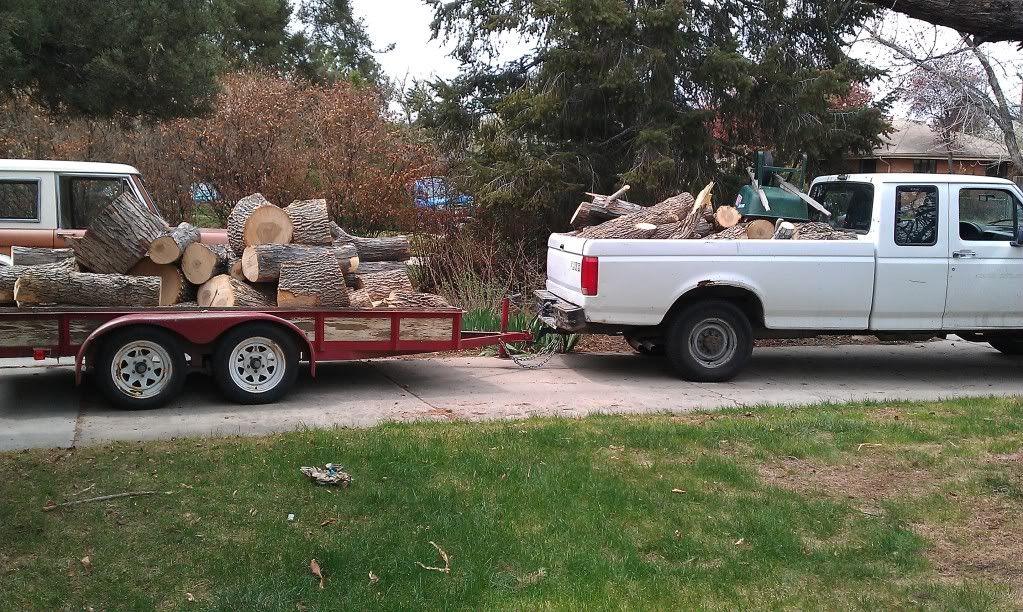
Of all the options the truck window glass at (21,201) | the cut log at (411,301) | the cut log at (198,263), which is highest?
the truck window glass at (21,201)

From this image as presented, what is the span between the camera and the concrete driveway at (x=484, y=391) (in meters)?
7.71

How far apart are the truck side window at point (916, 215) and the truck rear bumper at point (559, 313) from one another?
3.32 metres

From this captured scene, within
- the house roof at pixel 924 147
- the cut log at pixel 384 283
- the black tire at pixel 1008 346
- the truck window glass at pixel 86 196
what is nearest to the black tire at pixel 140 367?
the cut log at pixel 384 283

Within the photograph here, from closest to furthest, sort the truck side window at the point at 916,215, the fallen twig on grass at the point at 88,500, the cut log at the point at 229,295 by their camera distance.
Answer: the fallen twig on grass at the point at 88,500 < the cut log at the point at 229,295 < the truck side window at the point at 916,215

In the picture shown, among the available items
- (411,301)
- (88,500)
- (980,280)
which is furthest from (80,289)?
(980,280)

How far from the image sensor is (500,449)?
664 cm

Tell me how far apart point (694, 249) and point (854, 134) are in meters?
6.08

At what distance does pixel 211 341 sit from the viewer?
8.25 m

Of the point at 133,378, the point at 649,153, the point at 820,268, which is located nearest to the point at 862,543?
the point at 820,268

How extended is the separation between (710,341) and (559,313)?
5.10ft

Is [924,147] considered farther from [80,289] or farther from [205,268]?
[80,289]

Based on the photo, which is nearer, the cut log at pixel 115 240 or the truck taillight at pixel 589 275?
the cut log at pixel 115 240

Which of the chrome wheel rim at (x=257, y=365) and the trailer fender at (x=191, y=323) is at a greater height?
the trailer fender at (x=191, y=323)

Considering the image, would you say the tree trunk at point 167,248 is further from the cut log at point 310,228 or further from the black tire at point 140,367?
the cut log at point 310,228
